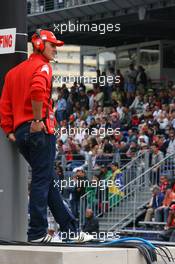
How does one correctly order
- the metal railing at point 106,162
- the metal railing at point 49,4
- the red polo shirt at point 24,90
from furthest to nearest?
the metal railing at point 49,4, the metal railing at point 106,162, the red polo shirt at point 24,90

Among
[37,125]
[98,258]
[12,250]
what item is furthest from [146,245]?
[37,125]

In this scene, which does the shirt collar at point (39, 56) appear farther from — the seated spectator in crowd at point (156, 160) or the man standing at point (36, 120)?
the seated spectator in crowd at point (156, 160)

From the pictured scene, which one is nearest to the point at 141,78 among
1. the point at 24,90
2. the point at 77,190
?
the point at 77,190

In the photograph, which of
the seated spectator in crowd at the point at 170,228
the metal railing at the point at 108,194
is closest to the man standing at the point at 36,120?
the seated spectator in crowd at the point at 170,228

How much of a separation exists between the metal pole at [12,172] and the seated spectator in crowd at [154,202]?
1143 cm

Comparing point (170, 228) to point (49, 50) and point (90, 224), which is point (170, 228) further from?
point (49, 50)

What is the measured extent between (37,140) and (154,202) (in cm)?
1191

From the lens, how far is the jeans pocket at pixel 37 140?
21.3 feet

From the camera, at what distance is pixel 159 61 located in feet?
95.6

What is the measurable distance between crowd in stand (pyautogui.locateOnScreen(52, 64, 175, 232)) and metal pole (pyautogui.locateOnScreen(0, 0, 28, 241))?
9.67 meters

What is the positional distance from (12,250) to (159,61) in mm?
23958

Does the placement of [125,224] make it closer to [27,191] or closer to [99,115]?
[99,115]

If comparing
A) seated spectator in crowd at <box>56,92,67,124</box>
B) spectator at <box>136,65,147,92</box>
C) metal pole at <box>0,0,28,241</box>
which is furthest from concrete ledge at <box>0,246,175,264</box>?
spectator at <box>136,65,147,92</box>

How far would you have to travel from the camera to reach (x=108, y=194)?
63.7 feet
